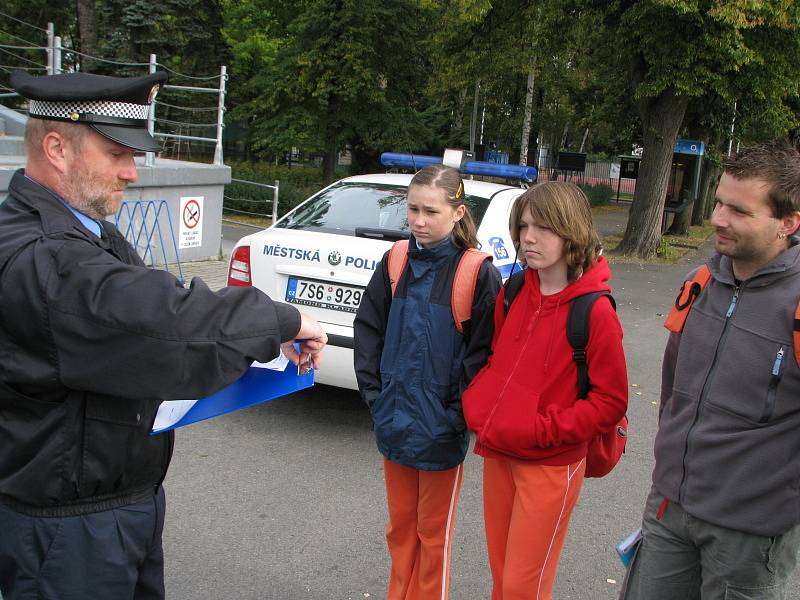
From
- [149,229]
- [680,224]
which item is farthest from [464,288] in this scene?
[680,224]

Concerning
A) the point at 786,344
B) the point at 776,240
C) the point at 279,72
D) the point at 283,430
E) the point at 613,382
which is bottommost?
the point at 283,430

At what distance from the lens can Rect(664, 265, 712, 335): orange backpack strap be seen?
2412 mm

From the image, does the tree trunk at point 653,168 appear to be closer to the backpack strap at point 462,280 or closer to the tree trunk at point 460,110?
the tree trunk at point 460,110

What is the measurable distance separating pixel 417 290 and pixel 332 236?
2.27 meters

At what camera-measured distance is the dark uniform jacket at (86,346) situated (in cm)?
164

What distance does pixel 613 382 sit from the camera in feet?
8.39

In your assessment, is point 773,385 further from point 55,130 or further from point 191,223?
point 191,223

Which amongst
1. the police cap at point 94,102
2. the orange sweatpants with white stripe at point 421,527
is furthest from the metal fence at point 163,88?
the orange sweatpants with white stripe at point 421,527

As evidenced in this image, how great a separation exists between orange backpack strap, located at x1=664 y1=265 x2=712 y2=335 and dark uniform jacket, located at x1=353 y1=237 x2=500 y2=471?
0.69 metres

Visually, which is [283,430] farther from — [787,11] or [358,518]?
[787,11]

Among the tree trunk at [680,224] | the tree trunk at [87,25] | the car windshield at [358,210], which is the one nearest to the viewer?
the car windshield at [358,210]

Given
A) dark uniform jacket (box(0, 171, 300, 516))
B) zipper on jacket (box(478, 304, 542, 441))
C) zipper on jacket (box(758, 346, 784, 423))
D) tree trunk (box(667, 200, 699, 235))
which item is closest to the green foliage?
tree trunk (box(667, 200, 699, 235))

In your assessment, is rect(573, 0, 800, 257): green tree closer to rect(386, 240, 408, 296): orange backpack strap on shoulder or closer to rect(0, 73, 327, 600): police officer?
rect(386, 240, 408, 296): orange backpack strap on shoulder

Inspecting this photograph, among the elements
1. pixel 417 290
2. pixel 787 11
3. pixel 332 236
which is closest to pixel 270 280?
pixel 332 236
